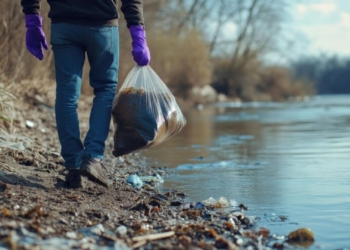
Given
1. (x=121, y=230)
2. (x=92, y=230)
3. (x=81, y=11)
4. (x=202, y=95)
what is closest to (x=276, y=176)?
(x=81, y=11)

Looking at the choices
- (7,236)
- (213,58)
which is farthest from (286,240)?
(213,58)

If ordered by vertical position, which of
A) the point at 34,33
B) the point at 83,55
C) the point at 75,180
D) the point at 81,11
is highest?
the point at 81,11

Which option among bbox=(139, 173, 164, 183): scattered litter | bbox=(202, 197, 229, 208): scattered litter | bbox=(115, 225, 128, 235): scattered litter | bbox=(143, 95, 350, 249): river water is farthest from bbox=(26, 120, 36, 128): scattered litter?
bbox=(115, 225, 128, 235): scattered litter

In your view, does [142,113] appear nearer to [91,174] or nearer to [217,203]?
[91,174]

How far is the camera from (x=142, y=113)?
4.51m

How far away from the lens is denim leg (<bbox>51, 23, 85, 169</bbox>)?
176 inches

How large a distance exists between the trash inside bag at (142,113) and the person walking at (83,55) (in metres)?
0.09

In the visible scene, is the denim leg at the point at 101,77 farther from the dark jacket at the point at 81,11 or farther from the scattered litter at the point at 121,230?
the scattered litter at the point at 121,230

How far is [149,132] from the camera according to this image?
4.50 meters

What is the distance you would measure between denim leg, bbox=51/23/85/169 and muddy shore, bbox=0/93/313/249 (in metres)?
0.23

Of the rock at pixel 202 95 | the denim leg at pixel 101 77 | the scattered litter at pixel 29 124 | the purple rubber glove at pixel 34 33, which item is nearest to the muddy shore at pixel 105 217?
the denim leg at pixel 101 77

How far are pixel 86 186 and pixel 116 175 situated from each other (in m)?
1.10

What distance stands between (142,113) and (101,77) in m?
0.37

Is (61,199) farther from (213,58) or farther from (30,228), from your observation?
(213,58)
